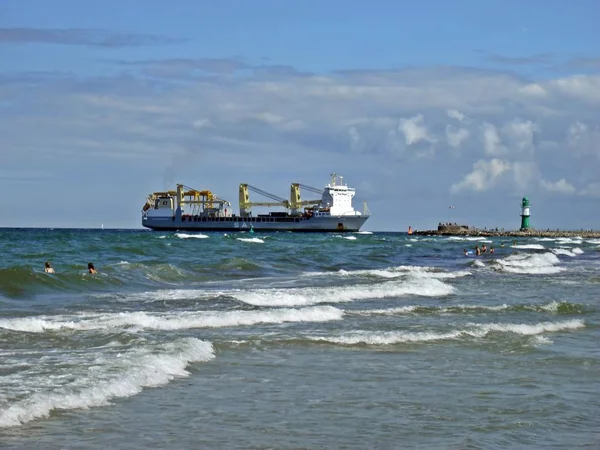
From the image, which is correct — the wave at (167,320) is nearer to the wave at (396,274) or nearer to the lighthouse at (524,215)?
the wave at (396,274)

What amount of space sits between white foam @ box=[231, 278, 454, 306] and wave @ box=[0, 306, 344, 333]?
306cm

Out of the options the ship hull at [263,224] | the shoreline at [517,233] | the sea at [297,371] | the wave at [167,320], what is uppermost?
the ship hull at [263,224]

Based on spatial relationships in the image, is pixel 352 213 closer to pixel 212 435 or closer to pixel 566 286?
pixel 566 286

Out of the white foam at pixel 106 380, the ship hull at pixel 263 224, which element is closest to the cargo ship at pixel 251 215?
the ship hull at pixel 263 224

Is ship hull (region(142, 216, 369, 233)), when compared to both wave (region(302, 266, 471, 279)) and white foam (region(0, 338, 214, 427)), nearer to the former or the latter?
wave (region(302, 266, 471, 279))

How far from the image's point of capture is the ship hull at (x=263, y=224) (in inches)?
4956

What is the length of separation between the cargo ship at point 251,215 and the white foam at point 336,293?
98.3m

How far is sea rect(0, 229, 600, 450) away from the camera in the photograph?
823 centimetres

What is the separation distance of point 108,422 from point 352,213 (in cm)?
12017

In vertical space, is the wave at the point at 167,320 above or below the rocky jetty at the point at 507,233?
below

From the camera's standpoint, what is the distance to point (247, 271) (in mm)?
36969

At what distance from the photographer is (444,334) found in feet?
50.4

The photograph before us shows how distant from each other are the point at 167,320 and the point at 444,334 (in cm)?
501

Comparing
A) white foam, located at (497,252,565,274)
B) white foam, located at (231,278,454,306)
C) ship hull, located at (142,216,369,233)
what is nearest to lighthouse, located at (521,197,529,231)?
ship hull, located at (142,216,369,233)
